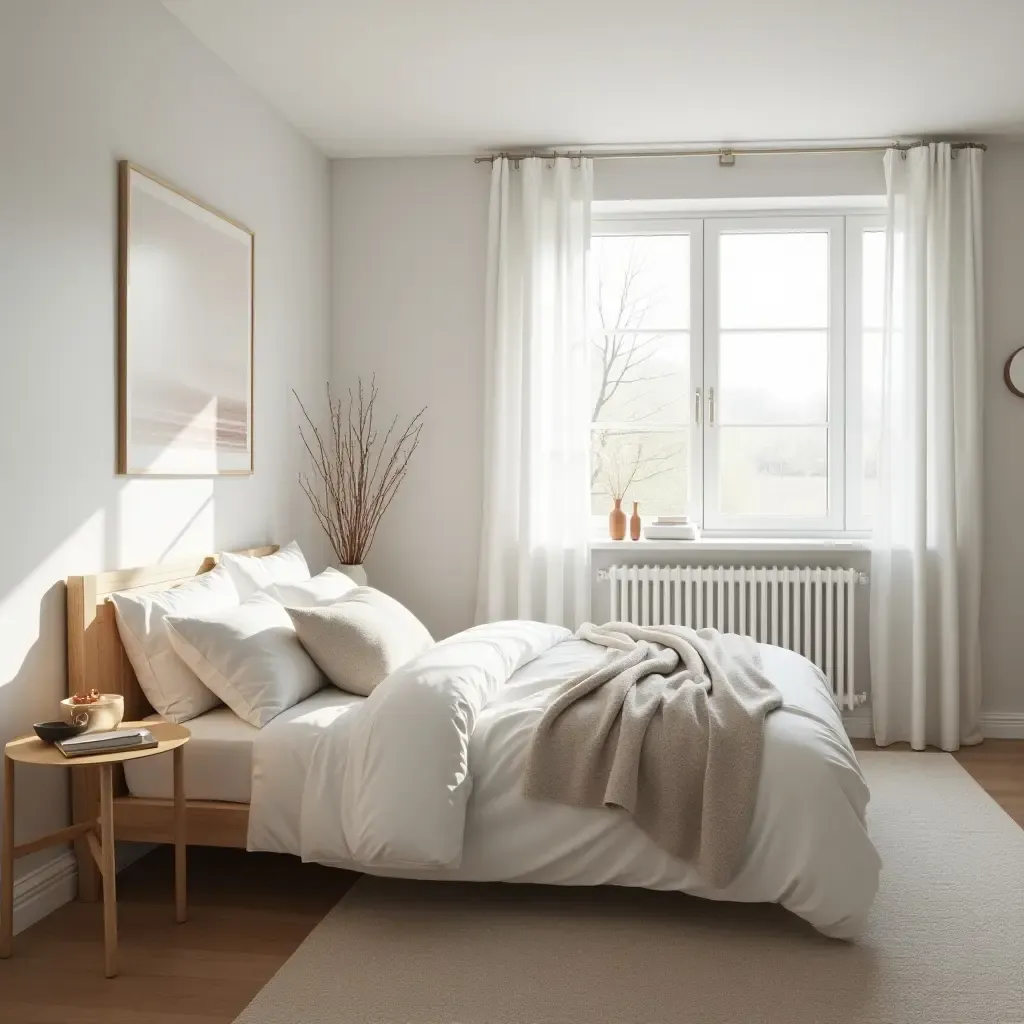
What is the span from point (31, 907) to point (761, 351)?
12.9 feet

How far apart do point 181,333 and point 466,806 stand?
6.31 ft

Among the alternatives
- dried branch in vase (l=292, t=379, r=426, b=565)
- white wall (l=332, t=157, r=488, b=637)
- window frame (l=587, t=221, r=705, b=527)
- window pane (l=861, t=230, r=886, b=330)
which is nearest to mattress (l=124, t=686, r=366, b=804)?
dried branch in vase (l=292, t=379, r=426, b=565)

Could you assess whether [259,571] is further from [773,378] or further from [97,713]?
[773,378]

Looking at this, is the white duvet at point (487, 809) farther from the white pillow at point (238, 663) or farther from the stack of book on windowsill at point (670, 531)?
the stack of book on windowsill at point (670, 531)

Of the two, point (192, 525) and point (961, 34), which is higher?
point (961, 34)

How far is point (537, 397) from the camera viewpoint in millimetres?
5062

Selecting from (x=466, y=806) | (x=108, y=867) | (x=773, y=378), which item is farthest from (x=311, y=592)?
(x=773, y=378)

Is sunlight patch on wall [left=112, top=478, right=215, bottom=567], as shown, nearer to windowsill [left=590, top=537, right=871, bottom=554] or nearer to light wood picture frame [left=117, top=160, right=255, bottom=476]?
light wood picture frame [left=117, top=160, right=255, bottom=476]

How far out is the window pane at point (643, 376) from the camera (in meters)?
5.35

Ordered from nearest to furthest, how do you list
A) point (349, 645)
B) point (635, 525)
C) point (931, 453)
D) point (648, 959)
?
point (648, 959) < point (349, 645) < point (931, 453) < point (635, 525)

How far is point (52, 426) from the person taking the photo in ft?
9.91

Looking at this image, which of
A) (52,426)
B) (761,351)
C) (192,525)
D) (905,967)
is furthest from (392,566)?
(905,967)

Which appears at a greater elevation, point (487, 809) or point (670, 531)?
point (670, 531)

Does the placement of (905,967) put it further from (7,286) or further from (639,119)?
(639,119)
